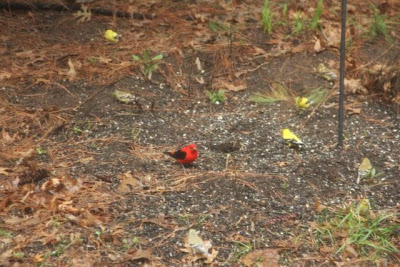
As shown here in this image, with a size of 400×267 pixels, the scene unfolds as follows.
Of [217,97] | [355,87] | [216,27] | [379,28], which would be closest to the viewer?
[217,97]

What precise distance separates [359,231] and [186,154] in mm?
1068

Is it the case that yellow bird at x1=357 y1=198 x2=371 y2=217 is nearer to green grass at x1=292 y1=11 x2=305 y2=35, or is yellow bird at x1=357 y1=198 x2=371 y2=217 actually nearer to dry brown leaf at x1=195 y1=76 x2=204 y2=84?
dry brown leaf at x1=195 y1=76 x2=204 y2=84

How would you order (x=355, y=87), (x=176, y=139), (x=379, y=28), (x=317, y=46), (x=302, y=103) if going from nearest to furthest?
(x=176, y=139)
(x=302, y=103)
(x=355, y=87)
(x=317, y=46)
(x=379, y=28)

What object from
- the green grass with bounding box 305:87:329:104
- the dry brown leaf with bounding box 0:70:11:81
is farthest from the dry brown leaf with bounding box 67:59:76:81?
the green grass with bounding box 305:87:329:104

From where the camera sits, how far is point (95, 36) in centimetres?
544

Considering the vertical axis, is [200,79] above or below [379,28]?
below

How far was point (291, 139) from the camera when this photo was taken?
415cm

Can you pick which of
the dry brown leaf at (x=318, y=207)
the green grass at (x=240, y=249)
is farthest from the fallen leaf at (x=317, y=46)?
the green grass at (x=240, y=249)

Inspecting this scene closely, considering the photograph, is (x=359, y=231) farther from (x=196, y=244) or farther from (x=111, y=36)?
(x=111, y=36)

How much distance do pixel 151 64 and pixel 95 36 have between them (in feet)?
2.47

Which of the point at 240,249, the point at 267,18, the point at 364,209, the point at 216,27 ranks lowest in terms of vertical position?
the point at 240,249

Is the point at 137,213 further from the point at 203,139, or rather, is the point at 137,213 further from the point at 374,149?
the point at 374,149

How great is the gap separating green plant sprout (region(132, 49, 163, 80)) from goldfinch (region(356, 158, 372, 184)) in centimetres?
178

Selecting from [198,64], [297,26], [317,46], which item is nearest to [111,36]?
→ [198,64]
